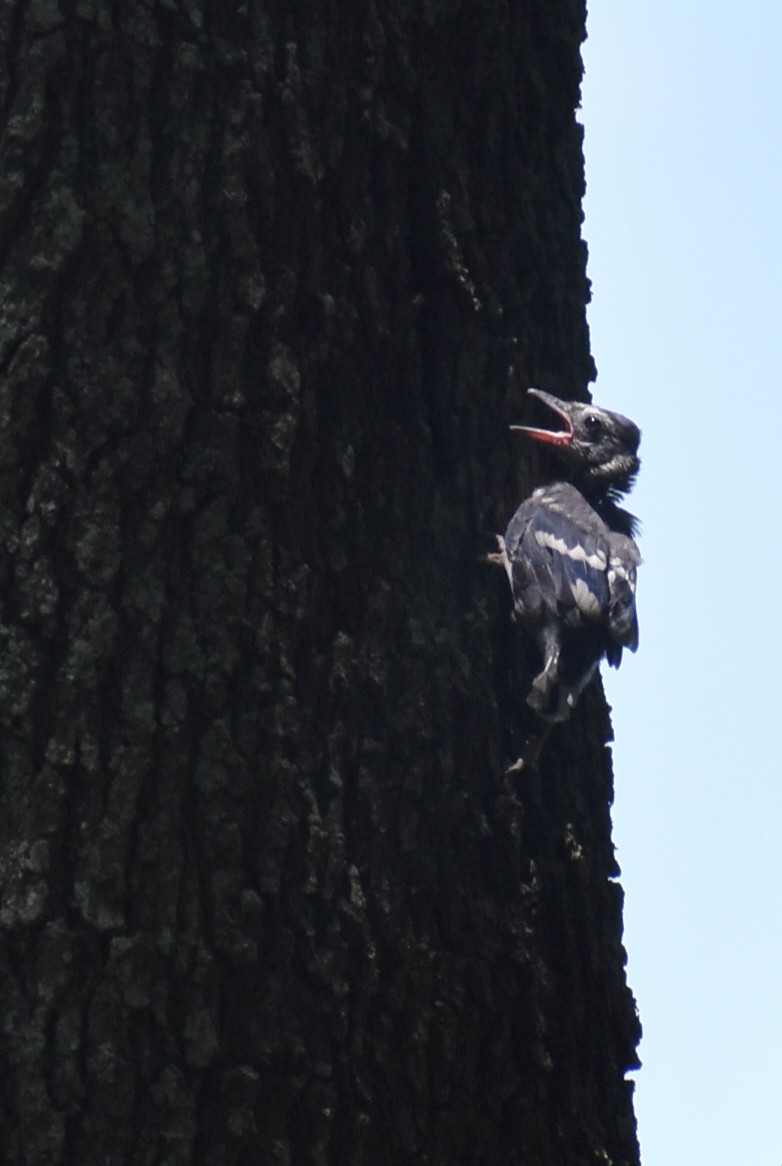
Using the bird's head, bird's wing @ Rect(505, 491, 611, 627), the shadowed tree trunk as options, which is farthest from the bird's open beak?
the shadowed tree trunk

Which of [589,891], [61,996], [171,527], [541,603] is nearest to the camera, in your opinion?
[61,996]

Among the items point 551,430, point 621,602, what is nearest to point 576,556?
point 621,602

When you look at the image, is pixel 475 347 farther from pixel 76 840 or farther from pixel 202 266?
pixel 76 840

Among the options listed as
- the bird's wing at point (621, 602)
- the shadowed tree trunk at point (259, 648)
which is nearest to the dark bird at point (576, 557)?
the bird's wing at point (621, 602)

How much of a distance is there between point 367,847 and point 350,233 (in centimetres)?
100

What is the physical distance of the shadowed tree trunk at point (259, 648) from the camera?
7.06ft

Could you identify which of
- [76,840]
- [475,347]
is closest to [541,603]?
[475,347]

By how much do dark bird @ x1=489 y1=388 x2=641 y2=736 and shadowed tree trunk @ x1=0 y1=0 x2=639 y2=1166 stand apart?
0.27m

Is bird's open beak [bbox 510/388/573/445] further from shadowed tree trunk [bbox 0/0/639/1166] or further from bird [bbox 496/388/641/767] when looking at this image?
shadowed tree trunk [bbox 0/0/639/1166]

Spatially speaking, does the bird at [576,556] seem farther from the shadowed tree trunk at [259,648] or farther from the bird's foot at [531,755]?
the shadowed tree trunk at [259,648]

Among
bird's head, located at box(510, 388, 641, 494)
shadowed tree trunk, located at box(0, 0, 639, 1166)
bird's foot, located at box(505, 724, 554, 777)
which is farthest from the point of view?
bird's head, located at box(510, 388, 641, 494)

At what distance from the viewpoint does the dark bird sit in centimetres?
304

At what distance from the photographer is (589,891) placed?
281 centimetres

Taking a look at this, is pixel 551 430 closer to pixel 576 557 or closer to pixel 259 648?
pixel 576 557
